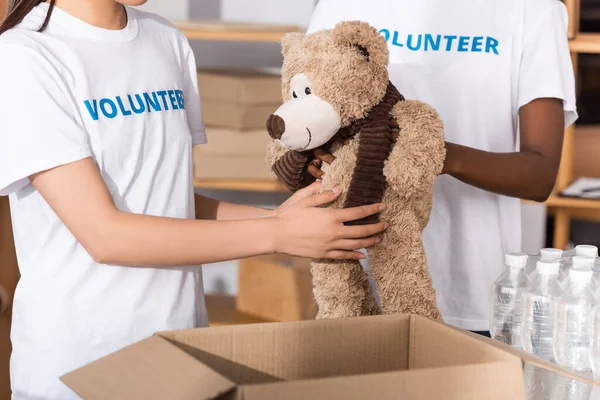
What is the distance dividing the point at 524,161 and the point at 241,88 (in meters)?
1.11

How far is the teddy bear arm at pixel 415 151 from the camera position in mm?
976

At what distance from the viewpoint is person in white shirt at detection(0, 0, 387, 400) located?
0.95 meters

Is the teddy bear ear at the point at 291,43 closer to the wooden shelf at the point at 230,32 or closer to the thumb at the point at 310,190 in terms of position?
the thumb at the point at 310,190

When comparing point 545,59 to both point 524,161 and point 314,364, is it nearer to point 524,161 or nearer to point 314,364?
point 524,161

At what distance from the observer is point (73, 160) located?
37.0 inches

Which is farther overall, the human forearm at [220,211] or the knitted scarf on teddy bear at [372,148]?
the human forearm at [220,211]

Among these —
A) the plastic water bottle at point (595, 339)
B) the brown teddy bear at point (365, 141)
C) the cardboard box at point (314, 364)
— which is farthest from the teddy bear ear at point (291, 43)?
the plastic water bottle at point (595, 339)

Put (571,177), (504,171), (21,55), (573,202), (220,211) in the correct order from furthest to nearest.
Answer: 1. (571,177)
2. (573,202)
3. (220,211)
4. (504,171)
5. (21,55)

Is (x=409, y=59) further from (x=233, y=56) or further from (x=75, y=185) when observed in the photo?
(x=233, y=56)

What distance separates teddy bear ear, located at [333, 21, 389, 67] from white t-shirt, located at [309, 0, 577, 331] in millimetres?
312

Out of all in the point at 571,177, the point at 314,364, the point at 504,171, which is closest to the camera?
the point at 314,364

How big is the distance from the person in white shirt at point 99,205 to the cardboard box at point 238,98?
1034 mm

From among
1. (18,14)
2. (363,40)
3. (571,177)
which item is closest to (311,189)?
(363,40)

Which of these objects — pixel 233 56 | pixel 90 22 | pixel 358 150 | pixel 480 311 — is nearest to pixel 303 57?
pixel 358 150
